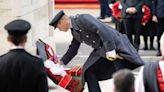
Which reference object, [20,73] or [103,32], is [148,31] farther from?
[20,73]

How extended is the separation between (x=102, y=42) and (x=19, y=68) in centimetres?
300

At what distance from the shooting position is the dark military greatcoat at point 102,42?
28.0 ft

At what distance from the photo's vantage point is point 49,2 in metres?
12.7

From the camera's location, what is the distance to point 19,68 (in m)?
5.85

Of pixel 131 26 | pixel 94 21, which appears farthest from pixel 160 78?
pixel 131 26

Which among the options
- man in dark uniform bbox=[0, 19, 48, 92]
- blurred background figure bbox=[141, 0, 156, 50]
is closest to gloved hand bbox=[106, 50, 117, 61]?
man in dark uniform bbox=[0, 19, 48, 92]

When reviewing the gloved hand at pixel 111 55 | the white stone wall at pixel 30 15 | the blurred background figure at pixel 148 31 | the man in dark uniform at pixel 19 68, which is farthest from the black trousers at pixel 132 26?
the man in dark uniform at pixel 19 68

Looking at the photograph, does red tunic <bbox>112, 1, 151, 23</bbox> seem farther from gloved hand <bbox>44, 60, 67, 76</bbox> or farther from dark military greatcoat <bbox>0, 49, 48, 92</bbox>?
dark military greatcoat <bbox>0, 49, 48, 92</bbox>

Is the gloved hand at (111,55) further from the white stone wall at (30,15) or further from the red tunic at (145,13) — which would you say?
the red tunic at (145,13)

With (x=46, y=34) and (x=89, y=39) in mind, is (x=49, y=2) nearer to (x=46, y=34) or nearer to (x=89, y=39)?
(x=46, y=34)

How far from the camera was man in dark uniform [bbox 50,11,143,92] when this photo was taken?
28.0 ft

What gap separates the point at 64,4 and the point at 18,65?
14790mm

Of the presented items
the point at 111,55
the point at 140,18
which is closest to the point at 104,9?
the point at 140,18

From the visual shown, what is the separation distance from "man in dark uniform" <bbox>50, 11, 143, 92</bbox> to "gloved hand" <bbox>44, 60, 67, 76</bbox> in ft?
1.10
